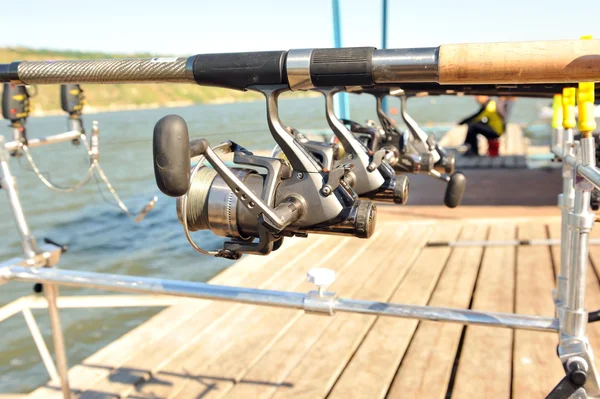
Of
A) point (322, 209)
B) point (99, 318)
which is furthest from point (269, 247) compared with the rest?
point (99, 318)

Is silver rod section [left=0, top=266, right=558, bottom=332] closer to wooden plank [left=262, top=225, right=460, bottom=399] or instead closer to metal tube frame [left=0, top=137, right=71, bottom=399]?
metal tube frame [left=0, top=137, right=71, bottom=399]

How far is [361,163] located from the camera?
1.68 metres

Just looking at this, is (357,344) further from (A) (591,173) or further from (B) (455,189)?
(A) (591,173)

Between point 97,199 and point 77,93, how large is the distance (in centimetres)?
1119

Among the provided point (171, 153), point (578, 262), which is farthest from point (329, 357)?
point (171, 153)

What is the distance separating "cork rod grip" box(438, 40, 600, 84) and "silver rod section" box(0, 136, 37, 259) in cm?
188

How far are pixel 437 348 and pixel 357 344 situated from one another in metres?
0.40

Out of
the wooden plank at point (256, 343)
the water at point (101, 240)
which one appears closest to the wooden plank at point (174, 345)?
the wooden plank at point (256, 343)

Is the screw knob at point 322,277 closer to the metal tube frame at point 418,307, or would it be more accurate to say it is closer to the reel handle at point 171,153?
the metal tube frame at point 418,307

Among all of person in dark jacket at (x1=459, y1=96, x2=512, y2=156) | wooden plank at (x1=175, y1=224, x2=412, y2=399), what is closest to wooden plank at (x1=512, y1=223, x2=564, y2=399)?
wooden plank at (x1=175, y1=224, x2=412, y2=399)

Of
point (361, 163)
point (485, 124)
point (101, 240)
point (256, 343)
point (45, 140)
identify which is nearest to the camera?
point (361, 163)

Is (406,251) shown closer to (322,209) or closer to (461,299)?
(461,299)

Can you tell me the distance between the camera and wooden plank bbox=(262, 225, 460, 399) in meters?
2.71

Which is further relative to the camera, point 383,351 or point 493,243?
point 493,243
